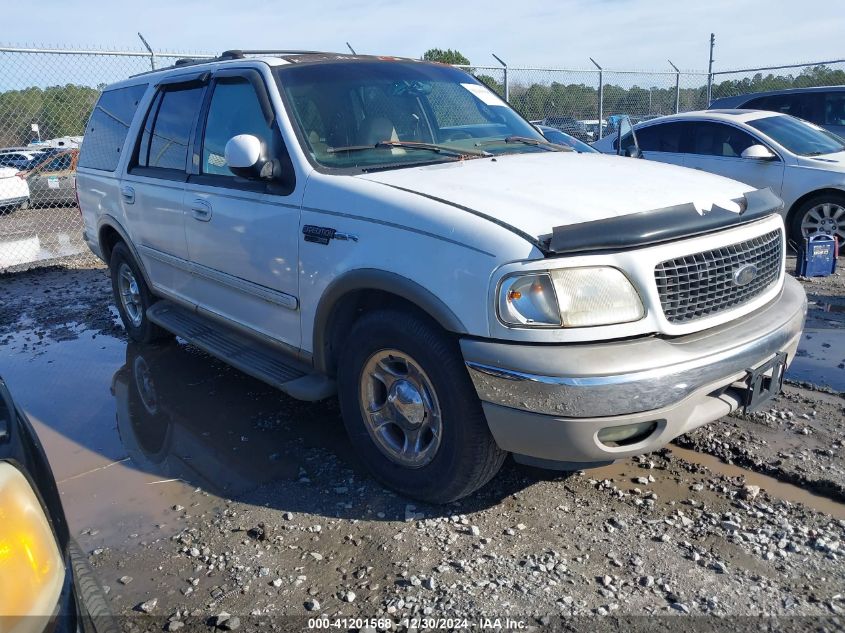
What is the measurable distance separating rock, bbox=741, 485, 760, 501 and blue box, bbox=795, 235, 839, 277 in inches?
179

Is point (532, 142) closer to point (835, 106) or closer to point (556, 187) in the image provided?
point (556, 187)

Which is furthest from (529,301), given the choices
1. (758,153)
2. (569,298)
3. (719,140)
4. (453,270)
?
(719,140)

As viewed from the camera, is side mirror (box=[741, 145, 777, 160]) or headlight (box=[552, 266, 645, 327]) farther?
side mirror (box=[741, 145, 777, 160])

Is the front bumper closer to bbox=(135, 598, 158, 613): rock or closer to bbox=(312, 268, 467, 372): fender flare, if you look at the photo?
bbox=(312, 268, 467, 372): fender flare

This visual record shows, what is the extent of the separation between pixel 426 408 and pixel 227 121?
2.26 metres

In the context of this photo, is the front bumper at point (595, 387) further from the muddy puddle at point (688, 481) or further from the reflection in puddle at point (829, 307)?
the reflection in puddle at point (829, 307)

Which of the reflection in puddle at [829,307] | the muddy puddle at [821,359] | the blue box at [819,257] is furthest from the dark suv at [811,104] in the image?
the muddy puddle at [821,359]

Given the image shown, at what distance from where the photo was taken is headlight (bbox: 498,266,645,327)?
8.64ft

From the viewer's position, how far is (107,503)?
352cm

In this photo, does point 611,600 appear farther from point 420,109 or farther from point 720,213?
point 420,109

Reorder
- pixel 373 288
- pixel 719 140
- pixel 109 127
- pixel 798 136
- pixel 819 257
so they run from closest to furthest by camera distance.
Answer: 1. pixel 373 288
2. pixel 109 127
3. pixel 819 257
4. pixel 798 136
5. pixel 719 140

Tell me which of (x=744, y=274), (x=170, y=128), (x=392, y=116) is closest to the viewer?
(x=744, y=274)

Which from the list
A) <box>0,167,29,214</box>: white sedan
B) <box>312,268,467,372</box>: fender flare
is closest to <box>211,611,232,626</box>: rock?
<box>312,268,467,372</box>: fender flare

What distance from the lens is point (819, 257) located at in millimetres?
A: 6949
